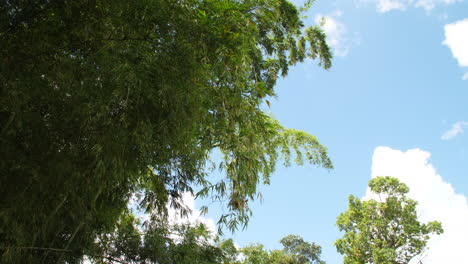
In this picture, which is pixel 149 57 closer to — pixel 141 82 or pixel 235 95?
pixel 141 82

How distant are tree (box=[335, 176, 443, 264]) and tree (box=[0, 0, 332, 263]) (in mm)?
9877

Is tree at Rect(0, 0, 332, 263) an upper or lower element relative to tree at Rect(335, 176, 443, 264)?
lower

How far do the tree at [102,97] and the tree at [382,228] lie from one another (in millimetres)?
9877

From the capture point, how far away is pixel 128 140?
2.44 metres

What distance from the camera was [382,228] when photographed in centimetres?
1148

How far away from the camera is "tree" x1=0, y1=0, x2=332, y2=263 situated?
232cm

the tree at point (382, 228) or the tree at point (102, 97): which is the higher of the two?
the tree at point (382, 228)

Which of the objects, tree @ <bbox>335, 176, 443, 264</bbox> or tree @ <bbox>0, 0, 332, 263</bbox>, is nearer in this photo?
tree @ <bbox>0, 0, 332, 263</bbox>

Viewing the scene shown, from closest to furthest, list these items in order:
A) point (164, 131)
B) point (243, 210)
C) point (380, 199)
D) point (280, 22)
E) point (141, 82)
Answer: point (141, 82)
point (164, 131)
point (243, 210)
point (280, 22)
point (380, 199)

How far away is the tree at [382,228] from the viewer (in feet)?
36.4

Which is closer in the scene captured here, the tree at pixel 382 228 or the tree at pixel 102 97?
the tree at pixel 102 97

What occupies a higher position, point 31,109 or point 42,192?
point 31,109

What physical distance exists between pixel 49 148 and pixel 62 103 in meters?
0.35

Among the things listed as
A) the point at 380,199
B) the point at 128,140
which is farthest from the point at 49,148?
the point at 380,199
